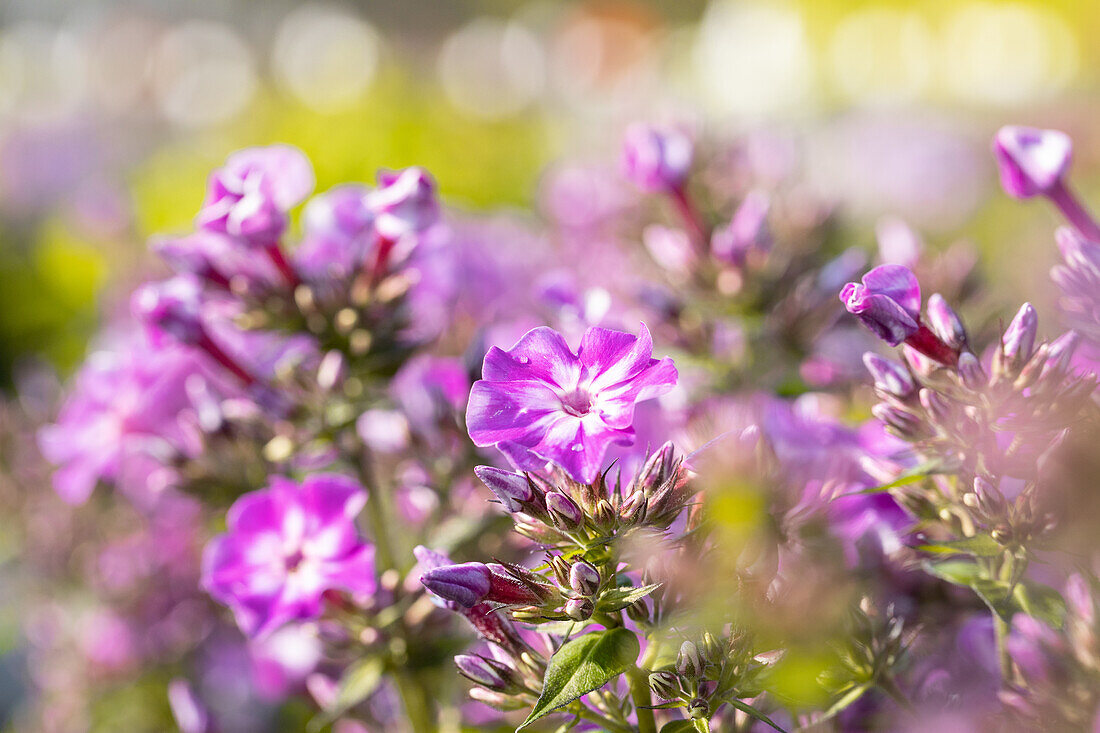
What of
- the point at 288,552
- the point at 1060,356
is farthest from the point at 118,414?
the point at 1060,356

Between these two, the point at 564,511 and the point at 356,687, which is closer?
the point at 564,511

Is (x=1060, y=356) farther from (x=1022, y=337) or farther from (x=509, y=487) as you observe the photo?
(x=509, y=487)

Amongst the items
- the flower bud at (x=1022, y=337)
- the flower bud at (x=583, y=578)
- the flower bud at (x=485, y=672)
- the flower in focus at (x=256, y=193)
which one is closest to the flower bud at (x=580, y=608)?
the flower bud at (x=583, y=578)

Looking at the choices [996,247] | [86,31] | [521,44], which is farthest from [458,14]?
[996,247]

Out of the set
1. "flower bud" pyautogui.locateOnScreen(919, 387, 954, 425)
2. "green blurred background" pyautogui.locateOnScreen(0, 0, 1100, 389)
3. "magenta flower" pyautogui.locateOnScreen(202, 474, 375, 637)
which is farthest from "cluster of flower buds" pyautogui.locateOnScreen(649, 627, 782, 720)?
"green blurred background" pyautogui.locateOnScreen(0, 0, 1100, 389)

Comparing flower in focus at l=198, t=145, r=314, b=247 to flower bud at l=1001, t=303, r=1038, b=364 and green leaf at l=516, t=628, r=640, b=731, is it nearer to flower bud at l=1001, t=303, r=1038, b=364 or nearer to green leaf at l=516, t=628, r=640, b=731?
green leaf at l=516, t=628, r=640, b=731

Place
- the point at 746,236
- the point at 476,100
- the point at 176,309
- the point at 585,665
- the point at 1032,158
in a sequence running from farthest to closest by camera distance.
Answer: the point at 476,100 → the point at 746,236 → the point at 176,309 → the point at 1032,158 → the point at 585,665

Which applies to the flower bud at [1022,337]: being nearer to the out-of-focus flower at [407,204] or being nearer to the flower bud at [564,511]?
the flower bud at [564,511]

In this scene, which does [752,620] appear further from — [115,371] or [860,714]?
[115,371]
